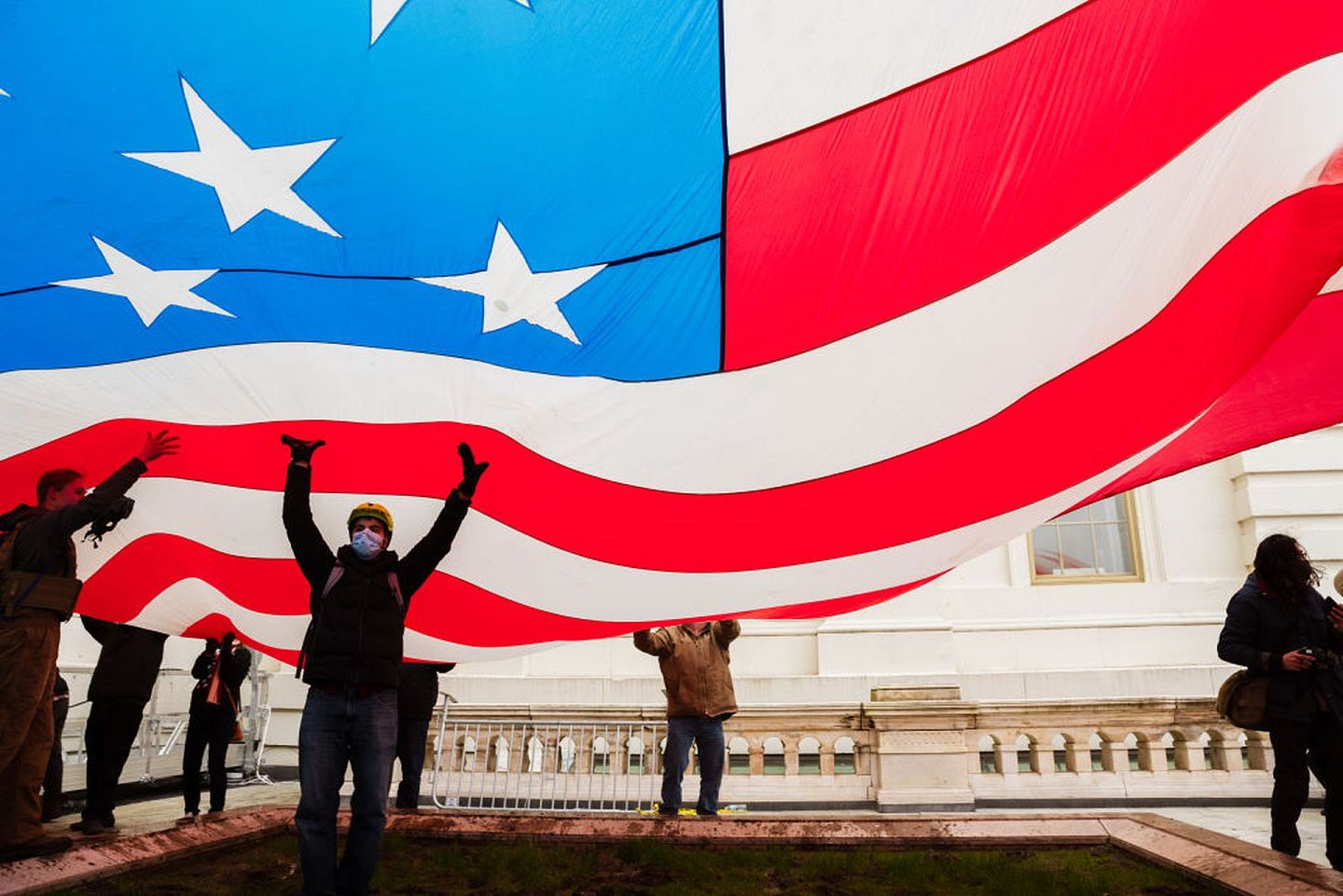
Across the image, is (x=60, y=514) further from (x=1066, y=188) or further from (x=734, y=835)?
(x=1066, y=188)

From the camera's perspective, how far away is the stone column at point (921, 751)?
8.81 meters

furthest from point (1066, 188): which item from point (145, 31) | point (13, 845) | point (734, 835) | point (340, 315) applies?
point (13, 845)

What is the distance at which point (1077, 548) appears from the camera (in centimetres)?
1281

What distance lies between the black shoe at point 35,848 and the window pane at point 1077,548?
11763mm

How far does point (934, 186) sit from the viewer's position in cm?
309

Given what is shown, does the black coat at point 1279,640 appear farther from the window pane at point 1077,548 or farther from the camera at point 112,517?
the window pane at point 1077,548

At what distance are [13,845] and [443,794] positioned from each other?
567 cm

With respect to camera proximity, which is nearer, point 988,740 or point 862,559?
point 862,559

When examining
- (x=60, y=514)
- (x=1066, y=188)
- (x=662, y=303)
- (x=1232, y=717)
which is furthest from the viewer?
(x=1232, y=717)

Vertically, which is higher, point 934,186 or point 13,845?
point 934,186

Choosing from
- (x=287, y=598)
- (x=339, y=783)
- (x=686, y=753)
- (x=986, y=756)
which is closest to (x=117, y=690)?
(x=287, y=598)

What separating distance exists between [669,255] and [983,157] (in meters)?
1.13

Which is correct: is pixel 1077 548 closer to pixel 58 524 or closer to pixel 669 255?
pixel 669 255

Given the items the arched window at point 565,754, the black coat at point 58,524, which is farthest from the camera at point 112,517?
the arched window at point 565,754
